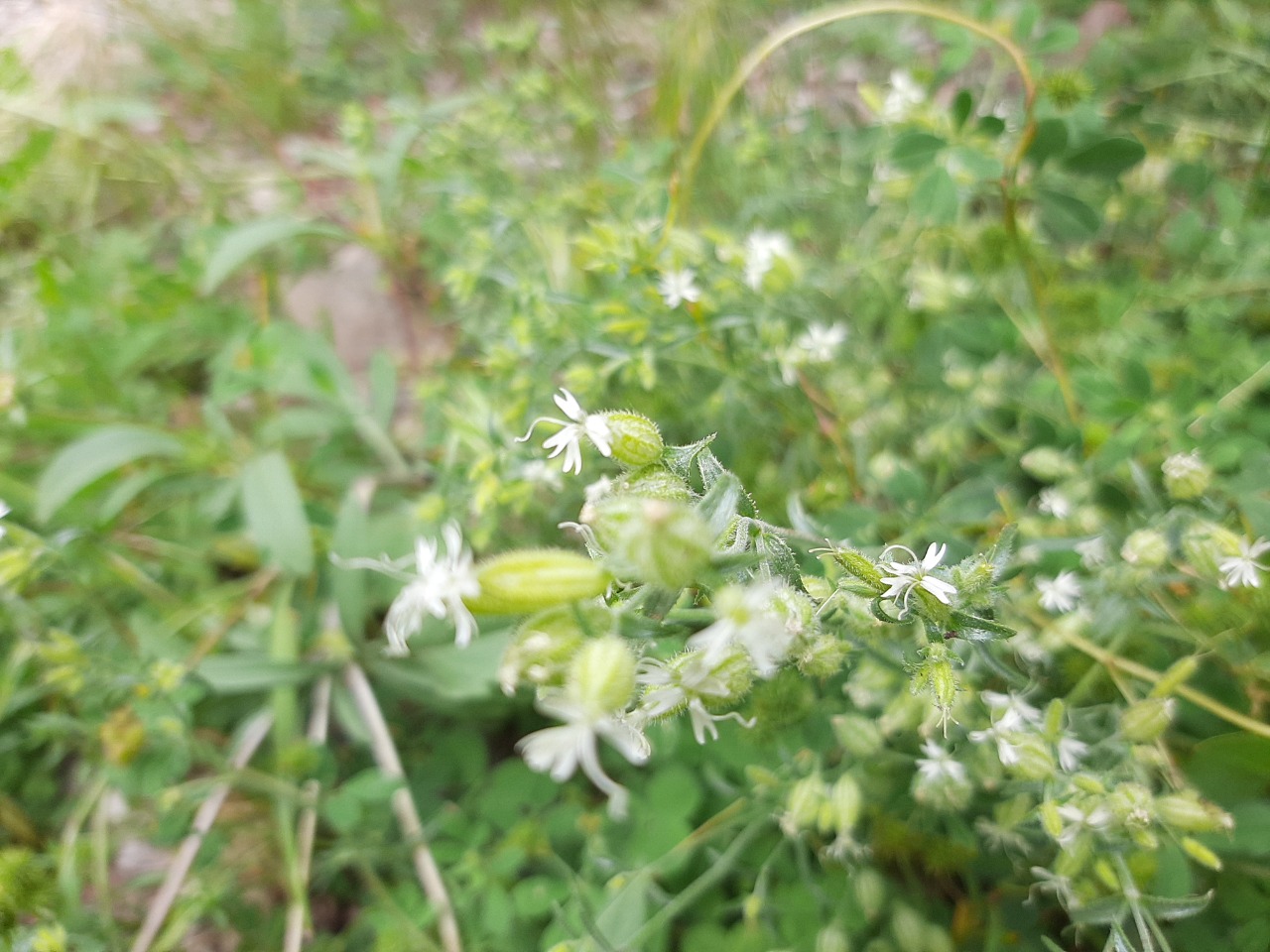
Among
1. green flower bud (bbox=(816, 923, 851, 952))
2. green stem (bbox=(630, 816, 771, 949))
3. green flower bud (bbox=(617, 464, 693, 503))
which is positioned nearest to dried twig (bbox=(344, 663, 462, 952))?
green stem (bbox=(630, 816, 771, 949))

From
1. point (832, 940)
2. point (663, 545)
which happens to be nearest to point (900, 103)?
point (663, 545)

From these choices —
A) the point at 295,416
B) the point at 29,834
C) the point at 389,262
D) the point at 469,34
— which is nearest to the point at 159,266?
the point at 389,262

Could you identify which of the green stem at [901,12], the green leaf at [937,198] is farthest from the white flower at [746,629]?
the green leaf at [937,198]

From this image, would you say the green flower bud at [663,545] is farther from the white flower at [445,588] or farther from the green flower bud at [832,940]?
the green flower bud at [832,940]

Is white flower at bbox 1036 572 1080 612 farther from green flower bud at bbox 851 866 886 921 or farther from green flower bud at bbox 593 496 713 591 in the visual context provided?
green flower bud at bbox 593 496 713 591

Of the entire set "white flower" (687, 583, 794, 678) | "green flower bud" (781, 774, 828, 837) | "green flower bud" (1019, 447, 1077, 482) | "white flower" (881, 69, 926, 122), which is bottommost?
"green flower bud" (781, 774, 828, 837)

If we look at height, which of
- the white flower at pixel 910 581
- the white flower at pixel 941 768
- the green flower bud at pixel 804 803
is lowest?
the green flower bud at pixel 804 803

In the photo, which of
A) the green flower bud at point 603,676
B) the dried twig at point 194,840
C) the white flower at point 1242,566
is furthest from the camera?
the dried twig at point 194,840
